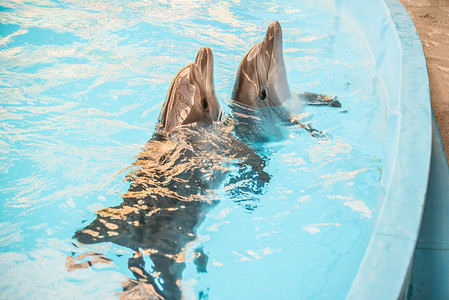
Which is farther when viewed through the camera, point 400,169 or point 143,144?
point 143,144

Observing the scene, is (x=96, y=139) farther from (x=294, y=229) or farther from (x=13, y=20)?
(x=13, y=20)

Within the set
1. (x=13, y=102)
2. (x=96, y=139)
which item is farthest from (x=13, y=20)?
(x=96, y=139)

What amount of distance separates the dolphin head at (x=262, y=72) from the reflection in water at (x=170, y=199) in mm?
651

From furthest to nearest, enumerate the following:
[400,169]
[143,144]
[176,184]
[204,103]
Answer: [143,144]
[204,103]
[176,184]
[400,169]

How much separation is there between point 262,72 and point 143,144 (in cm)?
140

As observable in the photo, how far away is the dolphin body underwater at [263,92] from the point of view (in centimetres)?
374

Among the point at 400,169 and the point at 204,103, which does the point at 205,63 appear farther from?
the point at 400,169

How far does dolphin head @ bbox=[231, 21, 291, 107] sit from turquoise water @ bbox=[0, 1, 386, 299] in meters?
0.39

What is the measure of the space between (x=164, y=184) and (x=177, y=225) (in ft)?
1.12

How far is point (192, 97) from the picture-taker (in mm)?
3295

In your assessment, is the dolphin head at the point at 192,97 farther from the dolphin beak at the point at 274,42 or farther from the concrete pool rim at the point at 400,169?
the concrete pool rim at the point at 400,169

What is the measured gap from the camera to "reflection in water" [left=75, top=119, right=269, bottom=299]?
2.36 meters

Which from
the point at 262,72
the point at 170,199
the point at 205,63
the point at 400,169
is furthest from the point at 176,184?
the point at 262,72

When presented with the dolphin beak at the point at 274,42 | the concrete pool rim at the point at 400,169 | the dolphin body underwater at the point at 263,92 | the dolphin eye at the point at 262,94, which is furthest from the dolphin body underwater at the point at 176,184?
the concrete pool rim at the point at 400,169
